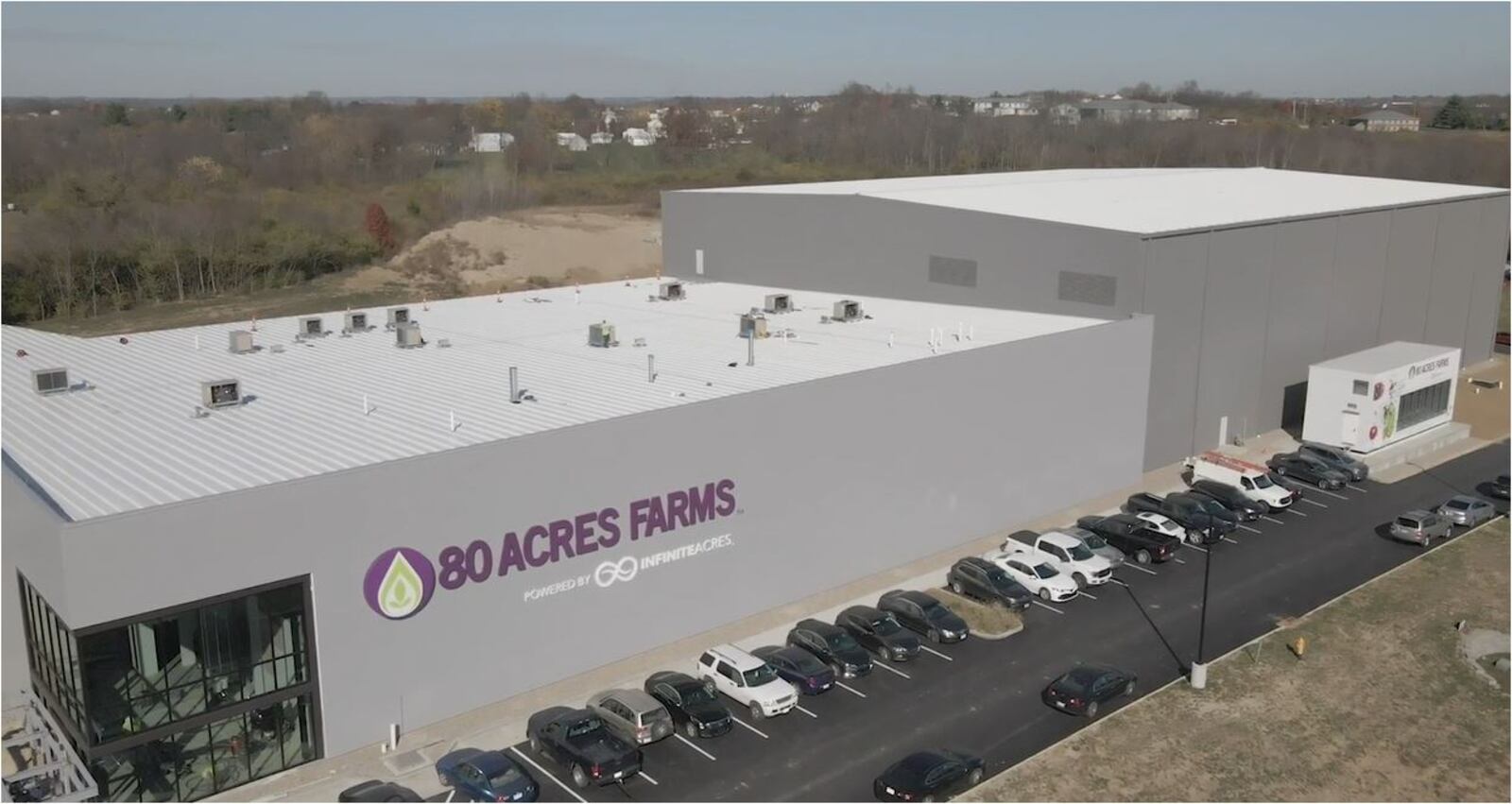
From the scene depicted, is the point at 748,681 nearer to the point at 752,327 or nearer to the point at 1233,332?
the point at 752,327

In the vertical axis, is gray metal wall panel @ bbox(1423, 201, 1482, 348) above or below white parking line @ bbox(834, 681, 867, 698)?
above

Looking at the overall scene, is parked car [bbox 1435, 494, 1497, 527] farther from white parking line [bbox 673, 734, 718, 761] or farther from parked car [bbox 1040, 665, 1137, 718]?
white parking line [bbox 673, 734, 718, 761]

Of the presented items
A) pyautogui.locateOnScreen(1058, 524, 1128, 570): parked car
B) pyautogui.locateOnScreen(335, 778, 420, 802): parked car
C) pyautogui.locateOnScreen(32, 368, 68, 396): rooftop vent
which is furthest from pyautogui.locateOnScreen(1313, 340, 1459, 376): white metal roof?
pyautogui.locateOnScreen(32, 368, 68, 396): rooftop vent

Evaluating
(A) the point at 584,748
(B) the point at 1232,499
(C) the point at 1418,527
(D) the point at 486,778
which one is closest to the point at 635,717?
(A) the point at 584,748

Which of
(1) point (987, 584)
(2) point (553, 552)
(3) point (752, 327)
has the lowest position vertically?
(1) point (987, 584)

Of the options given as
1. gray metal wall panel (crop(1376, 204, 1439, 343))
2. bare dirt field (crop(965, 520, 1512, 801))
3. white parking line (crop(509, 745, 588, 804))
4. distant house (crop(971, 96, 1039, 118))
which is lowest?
bare dirt field (crop(965, 520, 1512, 801))

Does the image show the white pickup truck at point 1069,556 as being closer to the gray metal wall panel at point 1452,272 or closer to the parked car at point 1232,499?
the parked car at point 1232,499
